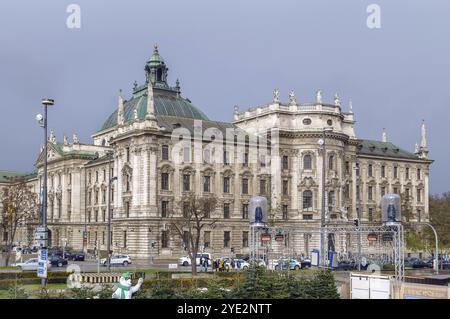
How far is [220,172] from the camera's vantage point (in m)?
91.8

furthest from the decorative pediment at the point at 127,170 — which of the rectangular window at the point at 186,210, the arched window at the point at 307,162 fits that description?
the arched window at the point at 307,162

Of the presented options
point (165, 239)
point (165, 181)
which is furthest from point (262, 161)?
point (165, 239)

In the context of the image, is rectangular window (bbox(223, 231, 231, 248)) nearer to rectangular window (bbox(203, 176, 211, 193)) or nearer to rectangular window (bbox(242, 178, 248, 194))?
rectangular window (bbox(203, 176, 211, 193))

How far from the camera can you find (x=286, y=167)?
3755 inches

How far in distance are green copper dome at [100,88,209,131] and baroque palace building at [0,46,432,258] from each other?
25 centimetres

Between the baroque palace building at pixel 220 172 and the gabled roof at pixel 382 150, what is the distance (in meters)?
0.39

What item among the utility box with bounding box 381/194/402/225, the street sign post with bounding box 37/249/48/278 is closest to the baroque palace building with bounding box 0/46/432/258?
the utility box with bounding box 381/194/402/225

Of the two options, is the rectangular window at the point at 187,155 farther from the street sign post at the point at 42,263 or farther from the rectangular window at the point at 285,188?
the street sign post at the point at 42,263

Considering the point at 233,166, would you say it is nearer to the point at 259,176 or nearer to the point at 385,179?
the point at 259,176

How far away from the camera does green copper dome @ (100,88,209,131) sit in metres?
104
